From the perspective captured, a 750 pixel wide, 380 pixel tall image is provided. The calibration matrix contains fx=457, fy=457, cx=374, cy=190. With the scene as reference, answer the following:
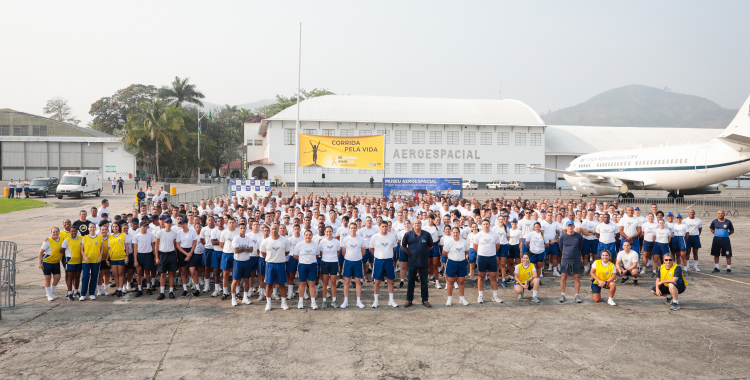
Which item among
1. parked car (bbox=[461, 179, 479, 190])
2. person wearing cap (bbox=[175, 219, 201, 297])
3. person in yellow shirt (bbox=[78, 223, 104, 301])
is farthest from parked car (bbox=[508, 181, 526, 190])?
person in yellow shirt (bbox=[78, 223, 104, 301])

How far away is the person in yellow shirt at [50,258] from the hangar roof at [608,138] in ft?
196

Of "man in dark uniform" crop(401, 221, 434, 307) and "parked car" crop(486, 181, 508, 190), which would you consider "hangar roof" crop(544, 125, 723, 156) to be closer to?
"parked car" crop(486, 181, 508, 190)

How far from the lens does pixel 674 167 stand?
103ft

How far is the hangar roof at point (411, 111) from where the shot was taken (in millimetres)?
55906

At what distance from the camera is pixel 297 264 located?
32.3 feet

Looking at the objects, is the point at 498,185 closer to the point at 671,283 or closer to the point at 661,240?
the point at 661,240

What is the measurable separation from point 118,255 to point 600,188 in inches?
1402

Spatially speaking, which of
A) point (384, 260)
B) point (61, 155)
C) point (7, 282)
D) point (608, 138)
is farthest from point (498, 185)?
point (61, 155)

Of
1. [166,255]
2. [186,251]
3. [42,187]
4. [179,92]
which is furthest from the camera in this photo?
[179,92]

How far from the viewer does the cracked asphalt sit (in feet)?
21.1

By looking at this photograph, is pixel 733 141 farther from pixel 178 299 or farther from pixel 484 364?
pixel 178 299

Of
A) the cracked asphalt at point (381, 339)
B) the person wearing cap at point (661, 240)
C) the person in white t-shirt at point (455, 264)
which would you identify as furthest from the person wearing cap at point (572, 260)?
the person wearing cap at point (661, 240)

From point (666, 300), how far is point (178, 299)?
423 inches

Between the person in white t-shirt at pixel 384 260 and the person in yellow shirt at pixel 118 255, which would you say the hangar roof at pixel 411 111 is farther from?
the person in white t-shirt at pixel 384 260
